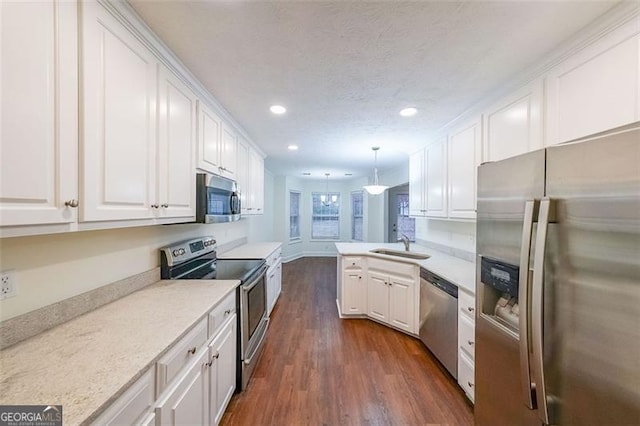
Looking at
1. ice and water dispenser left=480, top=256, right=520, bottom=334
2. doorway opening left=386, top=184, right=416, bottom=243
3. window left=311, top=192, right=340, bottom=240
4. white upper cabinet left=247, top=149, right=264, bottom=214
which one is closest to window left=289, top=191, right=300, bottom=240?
window left=311, top=192, right=340, bottom=240

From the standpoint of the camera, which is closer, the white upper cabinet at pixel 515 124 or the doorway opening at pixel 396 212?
the white upper cabinet at pixel 515 124

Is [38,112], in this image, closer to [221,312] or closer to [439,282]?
[221,312]

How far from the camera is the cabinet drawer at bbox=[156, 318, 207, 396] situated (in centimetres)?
107

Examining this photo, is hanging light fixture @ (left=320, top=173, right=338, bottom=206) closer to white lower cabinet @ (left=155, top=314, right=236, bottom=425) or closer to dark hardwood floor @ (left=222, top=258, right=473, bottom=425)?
dark hardwood floor @ (left=222, top=258, right=473, bottom=425)

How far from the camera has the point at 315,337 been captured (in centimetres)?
308

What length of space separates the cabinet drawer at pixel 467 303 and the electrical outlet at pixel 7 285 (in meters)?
2.59

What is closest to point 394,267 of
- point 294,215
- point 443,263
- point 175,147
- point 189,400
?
point 443,263

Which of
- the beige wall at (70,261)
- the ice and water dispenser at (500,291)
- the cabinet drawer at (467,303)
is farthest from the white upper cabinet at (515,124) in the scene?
the beige wall at (70,261)

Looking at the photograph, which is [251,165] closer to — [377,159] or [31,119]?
[377,159]

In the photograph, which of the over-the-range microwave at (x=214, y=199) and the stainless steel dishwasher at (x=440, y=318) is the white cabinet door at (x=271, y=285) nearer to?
the over-the-range microwave at (x=214, y=199)

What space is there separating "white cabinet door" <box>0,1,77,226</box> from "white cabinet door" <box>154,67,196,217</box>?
590 millimetres

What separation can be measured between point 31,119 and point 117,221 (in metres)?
0.52

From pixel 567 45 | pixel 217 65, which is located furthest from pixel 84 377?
pixel 567 45

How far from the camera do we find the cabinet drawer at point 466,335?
1966 mm
